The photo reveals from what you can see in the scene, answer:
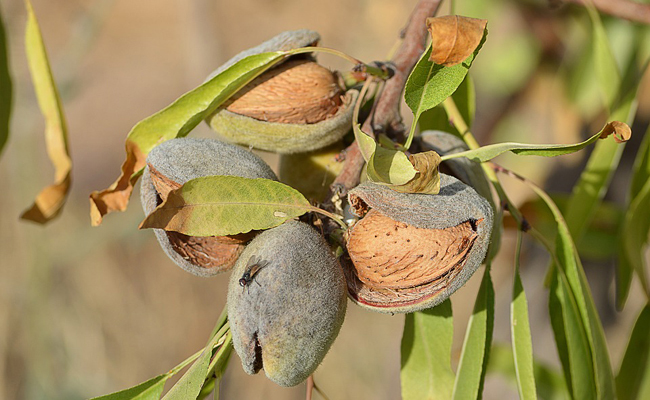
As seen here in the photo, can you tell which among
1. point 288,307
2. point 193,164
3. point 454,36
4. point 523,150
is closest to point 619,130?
point 523,150

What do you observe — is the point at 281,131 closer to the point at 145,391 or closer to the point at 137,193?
the point at 145,391

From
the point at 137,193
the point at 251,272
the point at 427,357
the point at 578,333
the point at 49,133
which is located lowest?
the point at 137,193

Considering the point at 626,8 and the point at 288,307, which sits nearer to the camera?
the point at 288,307

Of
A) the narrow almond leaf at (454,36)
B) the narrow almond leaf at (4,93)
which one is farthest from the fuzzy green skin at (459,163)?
the narrow almond leaf at (4,93)

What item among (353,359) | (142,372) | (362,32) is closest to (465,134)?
(353,359)

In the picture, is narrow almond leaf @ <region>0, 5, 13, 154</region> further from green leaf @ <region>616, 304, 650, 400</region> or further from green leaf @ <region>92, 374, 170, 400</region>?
green leaf @ <region>616, 304, 650, 400</region>

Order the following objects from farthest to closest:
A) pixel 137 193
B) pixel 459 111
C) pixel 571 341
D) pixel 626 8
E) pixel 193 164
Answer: pixel 137 193 → pixel 626 8 → pixel 459 111 → pixel 571 341 → pixel 193 164

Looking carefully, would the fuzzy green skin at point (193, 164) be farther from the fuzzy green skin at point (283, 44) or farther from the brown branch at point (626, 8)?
the brown branch at point (626, 8)
